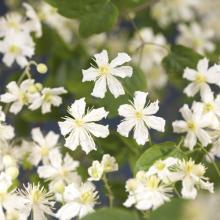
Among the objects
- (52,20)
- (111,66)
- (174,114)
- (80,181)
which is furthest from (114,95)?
(174,114)

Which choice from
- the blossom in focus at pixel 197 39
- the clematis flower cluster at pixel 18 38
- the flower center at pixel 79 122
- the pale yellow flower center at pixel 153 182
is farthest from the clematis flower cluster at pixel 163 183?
the blossom in focus at pixel 197 39

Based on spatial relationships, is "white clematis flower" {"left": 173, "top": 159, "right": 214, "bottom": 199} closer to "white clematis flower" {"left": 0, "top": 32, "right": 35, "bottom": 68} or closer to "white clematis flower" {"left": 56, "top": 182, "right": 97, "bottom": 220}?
"white clematis flower" {"left": 56, "top": 182, "right": 97, "bottom": 220}

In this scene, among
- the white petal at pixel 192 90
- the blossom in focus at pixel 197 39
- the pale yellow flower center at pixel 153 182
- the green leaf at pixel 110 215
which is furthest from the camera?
the blossom in focus at pixel 197 39

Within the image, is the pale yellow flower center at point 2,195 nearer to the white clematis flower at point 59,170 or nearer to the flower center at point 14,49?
the white clematis flower at point 59,170

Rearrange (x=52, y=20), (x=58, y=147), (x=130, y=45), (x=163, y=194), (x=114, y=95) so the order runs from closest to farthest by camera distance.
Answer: (x=163, y=194) → (x=114, y=95) → (x=58, y=147) → (x=52, y=20) → (x=130, y=45)

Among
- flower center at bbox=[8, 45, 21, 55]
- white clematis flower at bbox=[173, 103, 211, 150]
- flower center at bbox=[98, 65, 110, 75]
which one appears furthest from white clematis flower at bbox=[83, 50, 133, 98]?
flower center at bbox=[8, 45, 21, 55]

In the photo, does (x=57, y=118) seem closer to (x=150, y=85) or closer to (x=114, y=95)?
(x=114, y=95)

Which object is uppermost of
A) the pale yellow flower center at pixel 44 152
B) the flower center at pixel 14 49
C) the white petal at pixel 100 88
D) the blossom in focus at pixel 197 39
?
the blossom in focus at pixel 197 39
